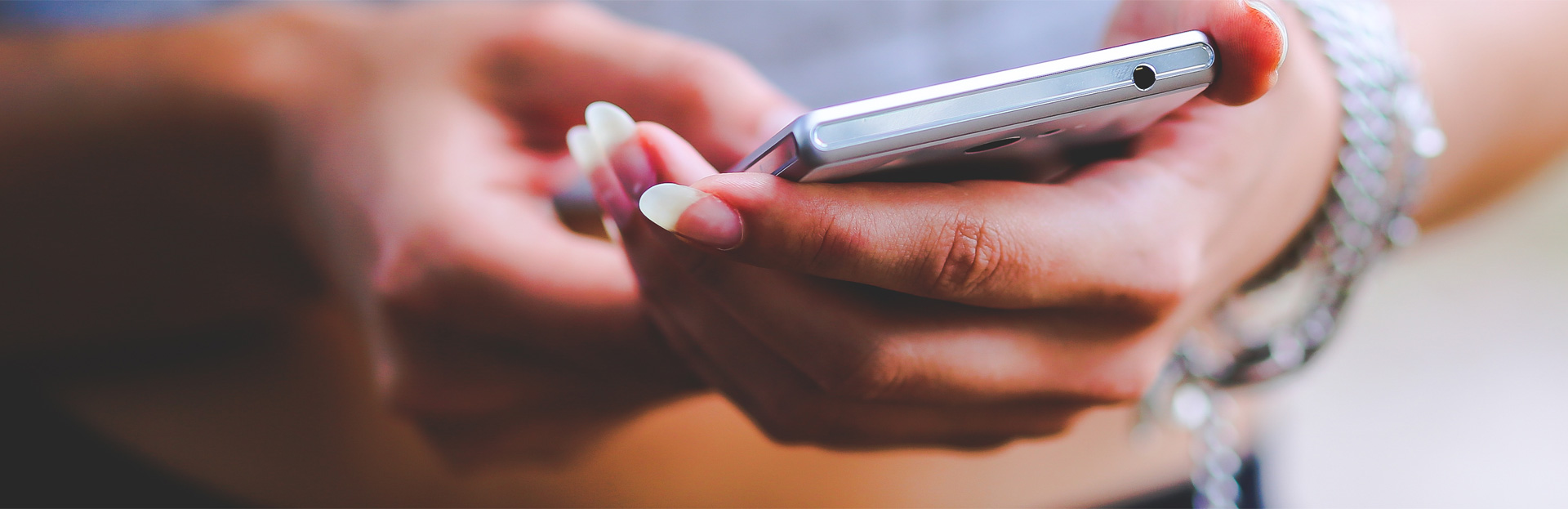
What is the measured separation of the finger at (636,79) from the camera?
26.6 inches

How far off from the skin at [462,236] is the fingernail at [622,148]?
0.10ft

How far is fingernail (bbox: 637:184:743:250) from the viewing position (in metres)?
0.32

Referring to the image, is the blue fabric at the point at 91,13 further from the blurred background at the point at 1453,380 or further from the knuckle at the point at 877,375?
the blurred background at the point at 1453,380

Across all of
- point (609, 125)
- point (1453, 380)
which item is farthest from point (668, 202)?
point (1453, 380)

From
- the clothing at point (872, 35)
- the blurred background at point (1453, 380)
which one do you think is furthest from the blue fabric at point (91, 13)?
the blurred background at point (1453, 380)

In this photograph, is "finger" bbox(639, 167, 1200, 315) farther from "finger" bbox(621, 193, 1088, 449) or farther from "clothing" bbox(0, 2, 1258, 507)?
"clothing" bbox(0, 2, 1258, 507)

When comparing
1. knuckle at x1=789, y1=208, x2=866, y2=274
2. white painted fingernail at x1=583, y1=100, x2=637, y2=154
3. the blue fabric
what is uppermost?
the blue fabric

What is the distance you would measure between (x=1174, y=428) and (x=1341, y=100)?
0.47 meters

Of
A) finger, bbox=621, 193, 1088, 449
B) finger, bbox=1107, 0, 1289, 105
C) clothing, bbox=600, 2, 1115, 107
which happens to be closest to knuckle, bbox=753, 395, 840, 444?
finger, bbox=621, 193, 1088, 449

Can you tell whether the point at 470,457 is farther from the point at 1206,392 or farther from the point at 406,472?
the point at 1206,392

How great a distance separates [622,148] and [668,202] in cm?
10

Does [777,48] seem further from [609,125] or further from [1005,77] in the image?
[1005,77]

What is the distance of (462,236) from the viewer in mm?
580

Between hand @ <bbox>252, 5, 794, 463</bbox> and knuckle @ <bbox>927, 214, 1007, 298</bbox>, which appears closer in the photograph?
knuckle @ <bbox>927, 214, 1007, 298</bbox>
